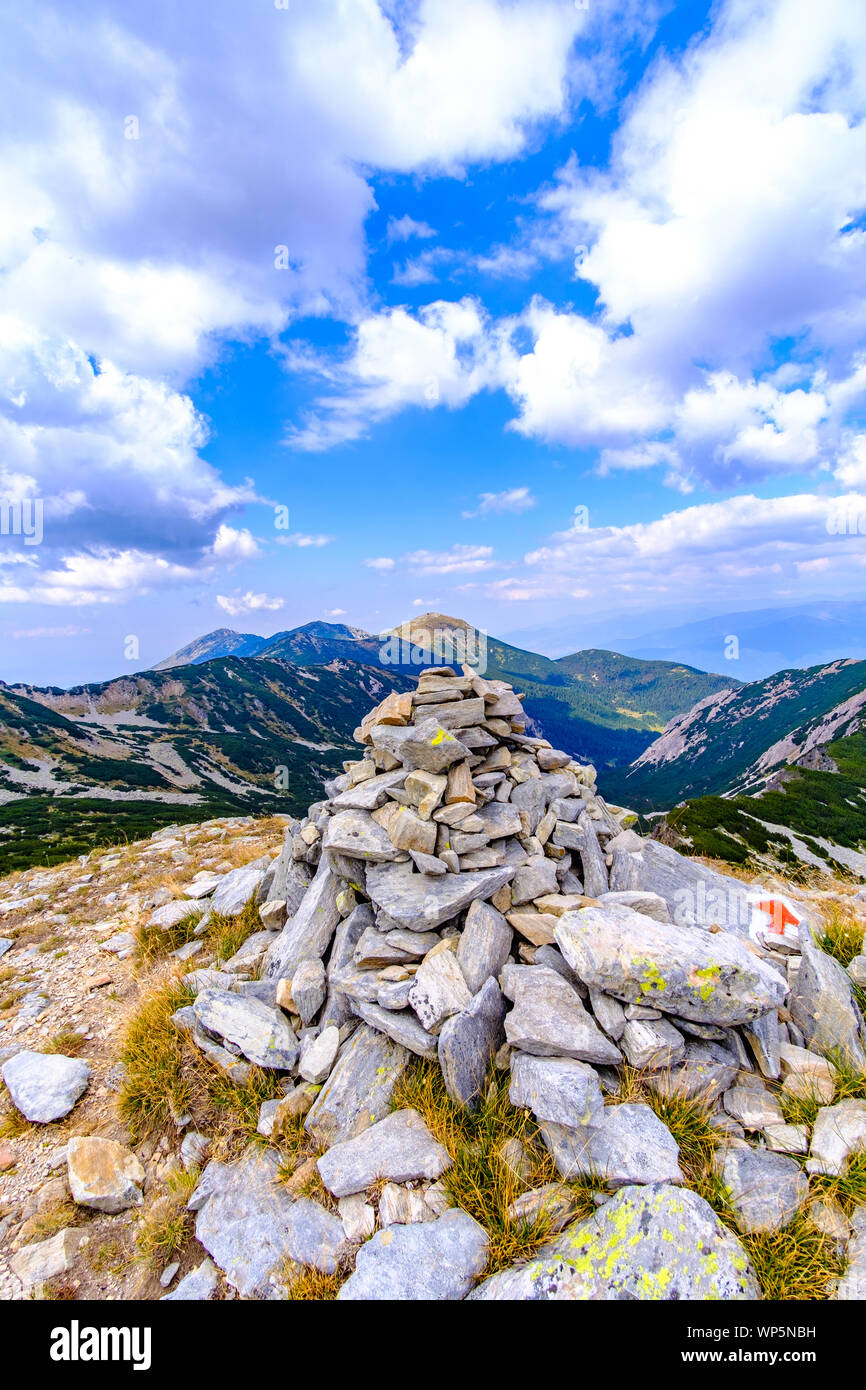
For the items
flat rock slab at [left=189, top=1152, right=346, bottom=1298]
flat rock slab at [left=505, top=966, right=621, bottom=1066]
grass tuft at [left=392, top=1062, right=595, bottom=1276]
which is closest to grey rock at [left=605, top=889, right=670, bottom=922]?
flat rock slab at [left=505, top=966, right=621, bottom=1066]

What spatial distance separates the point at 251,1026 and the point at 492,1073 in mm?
3428

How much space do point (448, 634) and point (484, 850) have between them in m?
7.18

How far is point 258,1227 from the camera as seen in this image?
535 centimetres

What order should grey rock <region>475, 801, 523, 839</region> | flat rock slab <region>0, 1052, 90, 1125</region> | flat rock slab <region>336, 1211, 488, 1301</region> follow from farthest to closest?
grey rock <region>475, 801, 523, 839</region>
flat rock slab <region>0, 1052, 90, 1125</region>
flat rock slab <region>336, 1211, 488, 1301</region>

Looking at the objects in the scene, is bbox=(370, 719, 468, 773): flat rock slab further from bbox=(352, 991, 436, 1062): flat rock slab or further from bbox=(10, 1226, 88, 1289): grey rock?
bbox=(10, 1226, 88, 1289): grey rock

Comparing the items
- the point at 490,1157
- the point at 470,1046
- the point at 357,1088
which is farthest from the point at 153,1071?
the point at 490,1157

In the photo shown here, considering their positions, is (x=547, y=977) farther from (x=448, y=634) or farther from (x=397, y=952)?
(x=448, y=634)

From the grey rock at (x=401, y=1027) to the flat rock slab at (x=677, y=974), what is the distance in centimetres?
204

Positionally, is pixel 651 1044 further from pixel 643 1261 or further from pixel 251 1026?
pixel 251 1026

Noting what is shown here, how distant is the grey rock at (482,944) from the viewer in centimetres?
696

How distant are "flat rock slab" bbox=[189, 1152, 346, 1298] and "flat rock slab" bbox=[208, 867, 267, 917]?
548 centimetres

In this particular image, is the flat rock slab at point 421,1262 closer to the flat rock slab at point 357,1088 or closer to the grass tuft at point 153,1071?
the flat rock slab at point 357,1088

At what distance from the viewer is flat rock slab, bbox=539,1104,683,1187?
499 centimetres
